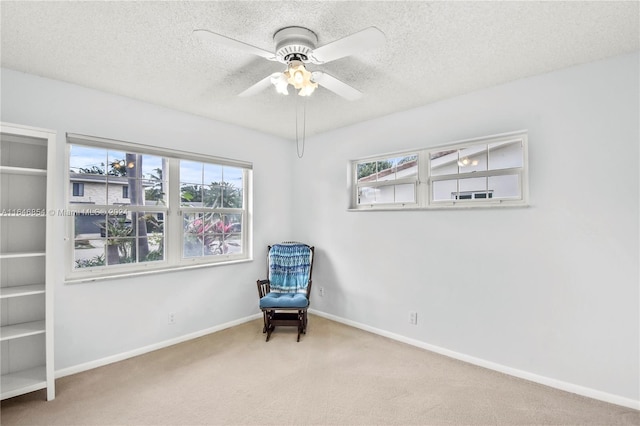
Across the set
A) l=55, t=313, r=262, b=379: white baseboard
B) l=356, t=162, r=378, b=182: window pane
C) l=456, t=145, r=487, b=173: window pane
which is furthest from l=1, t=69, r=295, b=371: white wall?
l=456, t=145, r=487, b=173: window pane

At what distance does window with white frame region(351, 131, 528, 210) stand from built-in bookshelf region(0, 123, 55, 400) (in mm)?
3000

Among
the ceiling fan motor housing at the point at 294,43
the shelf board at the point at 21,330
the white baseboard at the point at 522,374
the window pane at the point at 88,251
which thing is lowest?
the white baseboard at the point at 522,374

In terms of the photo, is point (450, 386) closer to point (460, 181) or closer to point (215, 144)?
point (460, 181)

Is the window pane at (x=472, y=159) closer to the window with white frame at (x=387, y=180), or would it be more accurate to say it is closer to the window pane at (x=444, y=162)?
the window pane at (x=444, y=162)

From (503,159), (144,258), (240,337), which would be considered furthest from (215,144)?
(503,159)

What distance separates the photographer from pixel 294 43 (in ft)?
6.03

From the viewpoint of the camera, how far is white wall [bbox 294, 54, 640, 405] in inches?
84.6

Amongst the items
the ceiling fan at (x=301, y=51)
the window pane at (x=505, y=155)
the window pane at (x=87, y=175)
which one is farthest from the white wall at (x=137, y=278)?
the window pane at (x=505, y=155)

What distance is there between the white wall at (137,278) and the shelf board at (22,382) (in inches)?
9.8

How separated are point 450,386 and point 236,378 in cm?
173

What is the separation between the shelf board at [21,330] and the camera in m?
2.10

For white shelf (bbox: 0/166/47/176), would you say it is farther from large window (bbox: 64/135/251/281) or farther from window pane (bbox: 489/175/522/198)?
window pane (bbox: 489/175/522/198)

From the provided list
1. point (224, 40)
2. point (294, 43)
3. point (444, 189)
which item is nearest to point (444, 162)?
point (444, 189)

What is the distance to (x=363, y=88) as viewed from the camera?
8.91ft
